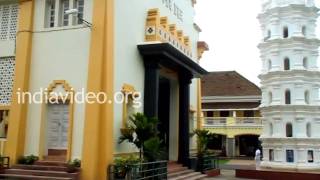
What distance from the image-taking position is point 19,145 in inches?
499

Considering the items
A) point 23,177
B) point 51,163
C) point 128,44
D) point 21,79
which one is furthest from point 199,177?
point 21,79

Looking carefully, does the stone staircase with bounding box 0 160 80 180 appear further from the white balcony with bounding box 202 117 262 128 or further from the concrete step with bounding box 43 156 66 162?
the white balcony with bounding box 202 117 262 128

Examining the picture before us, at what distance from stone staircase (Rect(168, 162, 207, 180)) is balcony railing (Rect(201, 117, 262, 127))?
18829mm

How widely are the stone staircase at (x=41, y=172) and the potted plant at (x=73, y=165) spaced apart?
134 millimetres

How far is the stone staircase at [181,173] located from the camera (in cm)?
1518

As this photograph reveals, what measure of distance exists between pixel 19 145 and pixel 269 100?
14.5 m

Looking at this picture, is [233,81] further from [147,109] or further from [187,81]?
[147,109]

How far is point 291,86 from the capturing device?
21.8 metres

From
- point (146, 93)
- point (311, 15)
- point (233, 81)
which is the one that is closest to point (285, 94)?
point (311, 15)

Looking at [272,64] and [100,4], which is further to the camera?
[272,64]

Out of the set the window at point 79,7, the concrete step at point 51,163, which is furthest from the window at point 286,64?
the concrete step at point 51,163

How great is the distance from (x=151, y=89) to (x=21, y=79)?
443 centimetres

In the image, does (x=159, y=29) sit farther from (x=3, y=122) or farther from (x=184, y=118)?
(x=3, y=122)

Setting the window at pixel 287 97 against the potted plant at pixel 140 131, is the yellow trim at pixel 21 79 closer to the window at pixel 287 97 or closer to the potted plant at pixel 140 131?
the potted plant at pixel 140 131
